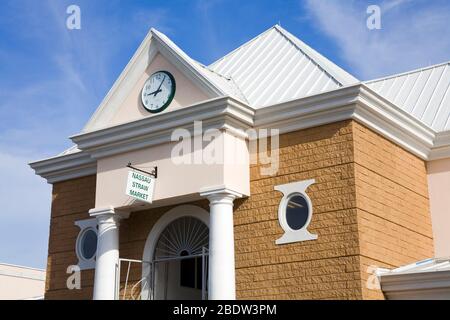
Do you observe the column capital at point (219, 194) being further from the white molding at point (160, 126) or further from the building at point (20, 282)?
the building at point (20, 282)

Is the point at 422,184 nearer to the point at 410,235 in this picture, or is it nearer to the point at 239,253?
the point at 410,235

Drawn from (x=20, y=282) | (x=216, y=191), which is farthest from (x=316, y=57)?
(x=20, y=282)

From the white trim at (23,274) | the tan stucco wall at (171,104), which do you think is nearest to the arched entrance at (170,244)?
the tan stucco wall at (171,104)

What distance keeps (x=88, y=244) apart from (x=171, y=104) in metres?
4.41

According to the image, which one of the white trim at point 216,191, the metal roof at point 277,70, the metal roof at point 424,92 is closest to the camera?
the white trim at point 216,191

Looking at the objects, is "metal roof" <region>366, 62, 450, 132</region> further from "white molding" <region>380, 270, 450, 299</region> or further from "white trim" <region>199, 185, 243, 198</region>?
"white trim" <region>199, 185, 243, 198</region>

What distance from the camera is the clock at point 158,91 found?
57.2 ft

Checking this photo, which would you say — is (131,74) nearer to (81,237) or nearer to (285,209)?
(81,237)

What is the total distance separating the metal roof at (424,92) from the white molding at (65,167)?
24.8 ft

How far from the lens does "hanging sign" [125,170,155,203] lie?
16406mm

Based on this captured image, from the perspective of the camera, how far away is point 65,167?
19.9 metres

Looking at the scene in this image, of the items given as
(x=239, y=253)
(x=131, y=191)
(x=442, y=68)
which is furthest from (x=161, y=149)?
(x=442, y=68)

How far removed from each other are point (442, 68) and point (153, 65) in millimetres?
8702

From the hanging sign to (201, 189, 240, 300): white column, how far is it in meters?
1.34
